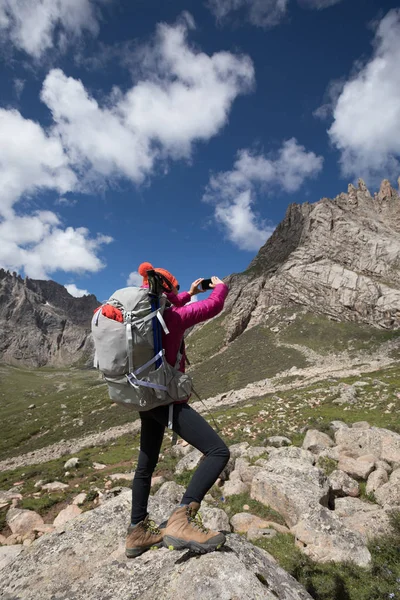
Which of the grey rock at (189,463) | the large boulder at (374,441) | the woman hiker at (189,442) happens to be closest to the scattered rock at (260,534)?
the woman hiker at (189,442)

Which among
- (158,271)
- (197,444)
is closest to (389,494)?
(197,444)

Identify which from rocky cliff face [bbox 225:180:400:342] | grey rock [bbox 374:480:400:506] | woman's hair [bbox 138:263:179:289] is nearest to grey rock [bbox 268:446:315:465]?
grey rock [bbox 374:480:400:506]

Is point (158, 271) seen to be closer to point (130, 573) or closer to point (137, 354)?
point (137, 354)

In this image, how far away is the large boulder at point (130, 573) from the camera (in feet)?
11.1

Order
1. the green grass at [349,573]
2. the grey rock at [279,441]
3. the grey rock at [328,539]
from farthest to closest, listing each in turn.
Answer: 1. the grey rock at [279,441]
2. the grey rock at [328,539]
3. the green grass at [349,573]

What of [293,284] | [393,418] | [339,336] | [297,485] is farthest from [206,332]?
[297,485]

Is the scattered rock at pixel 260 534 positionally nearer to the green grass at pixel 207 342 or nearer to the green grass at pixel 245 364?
the green grass at pixel 245 364

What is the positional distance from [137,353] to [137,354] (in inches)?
0.5

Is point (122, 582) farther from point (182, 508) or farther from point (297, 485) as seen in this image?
point (297, 485)

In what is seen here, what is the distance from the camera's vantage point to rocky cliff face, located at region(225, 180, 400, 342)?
92.6 m

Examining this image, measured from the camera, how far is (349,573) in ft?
17.1

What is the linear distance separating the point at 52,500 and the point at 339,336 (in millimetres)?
79916

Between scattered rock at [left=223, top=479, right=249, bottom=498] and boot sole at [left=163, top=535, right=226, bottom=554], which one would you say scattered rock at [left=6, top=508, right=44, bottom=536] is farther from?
boot sole at [left=163, top=535, right=226, bottom=554]

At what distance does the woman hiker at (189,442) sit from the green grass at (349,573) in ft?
8.18
